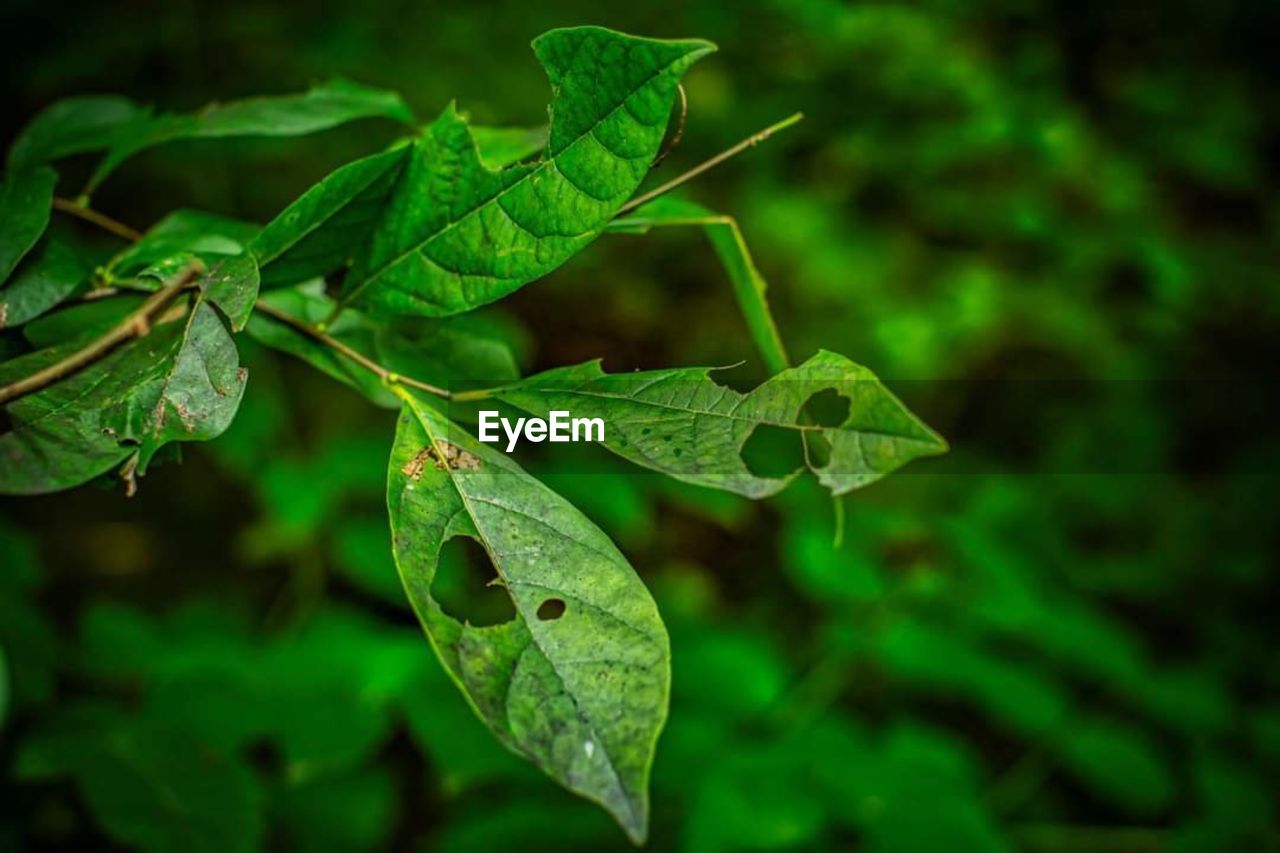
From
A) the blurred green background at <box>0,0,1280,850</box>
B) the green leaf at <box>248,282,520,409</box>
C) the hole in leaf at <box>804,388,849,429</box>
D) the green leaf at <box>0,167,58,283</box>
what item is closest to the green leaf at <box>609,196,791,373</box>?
the hole in leaf at <box>804,388,849,429</box>

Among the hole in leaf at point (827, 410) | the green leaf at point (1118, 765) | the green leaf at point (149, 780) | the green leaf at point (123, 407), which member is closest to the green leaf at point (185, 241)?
the green leaf at point (123, 407)

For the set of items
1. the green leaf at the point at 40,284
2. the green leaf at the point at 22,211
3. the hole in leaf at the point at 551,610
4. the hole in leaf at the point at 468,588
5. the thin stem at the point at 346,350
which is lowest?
the hole in leaf at the point at 468,588

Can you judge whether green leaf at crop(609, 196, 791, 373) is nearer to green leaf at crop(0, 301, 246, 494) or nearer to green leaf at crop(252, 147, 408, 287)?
green leaf at crop(252, 147, 408, 287)

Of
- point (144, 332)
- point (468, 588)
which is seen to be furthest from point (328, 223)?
point (468, 588)

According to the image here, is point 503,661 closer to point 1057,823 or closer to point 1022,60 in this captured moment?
point 1057,823

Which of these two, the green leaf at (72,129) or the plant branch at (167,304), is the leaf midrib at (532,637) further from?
the green leaf at (72,129)

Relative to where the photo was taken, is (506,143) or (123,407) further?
(506,143)

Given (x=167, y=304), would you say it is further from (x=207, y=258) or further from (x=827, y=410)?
(x=827, y=410)

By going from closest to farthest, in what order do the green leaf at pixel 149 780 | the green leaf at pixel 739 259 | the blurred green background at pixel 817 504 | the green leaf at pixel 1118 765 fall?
1. the green leaf at pixel 739 259
2. the green leaf at pixel 149 780
3. the blurred green background at pixel 817 504
4. the green leaf at pixel 1118 765
